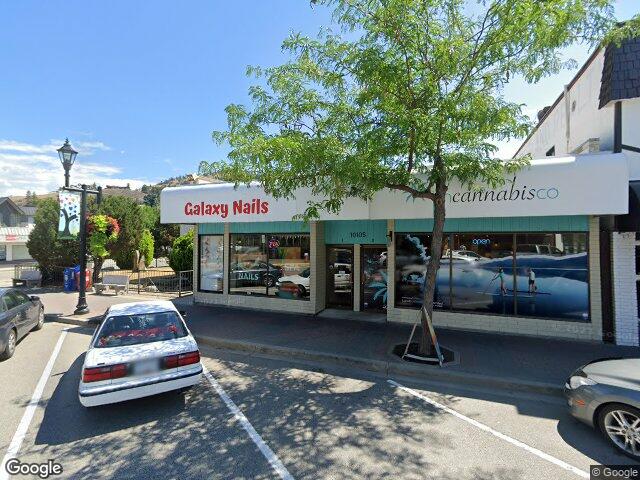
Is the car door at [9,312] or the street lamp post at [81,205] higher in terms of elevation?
the street lamp post at [81,205]

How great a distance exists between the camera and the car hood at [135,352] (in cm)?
525

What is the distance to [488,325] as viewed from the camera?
962cm

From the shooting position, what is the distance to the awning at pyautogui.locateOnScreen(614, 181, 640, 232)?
24.9 ft

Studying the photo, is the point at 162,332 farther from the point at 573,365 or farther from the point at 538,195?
the point at 538,195

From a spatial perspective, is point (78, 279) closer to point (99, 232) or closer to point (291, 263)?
point (99, 232)

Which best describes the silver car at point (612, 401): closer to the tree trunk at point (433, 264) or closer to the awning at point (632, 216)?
the tree trunk at point (433, 264)

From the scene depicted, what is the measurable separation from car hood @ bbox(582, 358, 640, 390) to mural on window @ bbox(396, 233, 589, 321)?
4086 mm

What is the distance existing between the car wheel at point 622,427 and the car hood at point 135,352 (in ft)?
18.5

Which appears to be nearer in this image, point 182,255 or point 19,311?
point 19,311

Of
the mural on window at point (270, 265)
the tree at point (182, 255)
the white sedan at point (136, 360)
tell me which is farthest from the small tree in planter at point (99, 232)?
the white sedan at point (136, 360)

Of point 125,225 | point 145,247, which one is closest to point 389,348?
point 125,225

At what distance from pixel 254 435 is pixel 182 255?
16567 mm

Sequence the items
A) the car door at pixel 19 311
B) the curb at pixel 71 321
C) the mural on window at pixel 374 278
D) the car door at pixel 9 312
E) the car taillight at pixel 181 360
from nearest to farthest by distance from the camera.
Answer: the car taillight at pixel 181 360, the car door at pixel 9 312, the car door at pixel 19 311, the curb at pixel 71 321, the mural on window at pixel 374 278

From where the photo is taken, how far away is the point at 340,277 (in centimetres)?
1244
